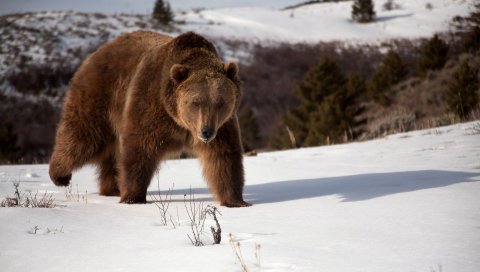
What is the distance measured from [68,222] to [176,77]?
2149 millimetres

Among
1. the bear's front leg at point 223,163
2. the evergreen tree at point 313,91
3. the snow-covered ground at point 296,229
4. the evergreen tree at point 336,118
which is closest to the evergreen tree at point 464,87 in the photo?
the evergreen tree at point 336,118

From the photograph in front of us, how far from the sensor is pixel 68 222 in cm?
392

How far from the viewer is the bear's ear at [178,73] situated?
545 cm

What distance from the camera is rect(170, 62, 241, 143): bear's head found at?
5145 millimetres

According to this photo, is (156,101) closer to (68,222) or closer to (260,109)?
Answer: (68,222)

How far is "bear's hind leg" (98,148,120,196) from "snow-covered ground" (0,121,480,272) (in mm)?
911

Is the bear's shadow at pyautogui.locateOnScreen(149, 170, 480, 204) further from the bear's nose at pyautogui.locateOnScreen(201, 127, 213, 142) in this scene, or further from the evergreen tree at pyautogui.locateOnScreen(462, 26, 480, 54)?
the evergreen tree at pyautogui.locateOnScreen(462, 26, 480, 54)

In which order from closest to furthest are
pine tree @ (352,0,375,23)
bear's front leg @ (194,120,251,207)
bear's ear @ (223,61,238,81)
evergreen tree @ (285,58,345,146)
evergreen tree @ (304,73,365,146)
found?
bear's front leg @ (194,120,251,207)
bear's ear @ (223,61,238,81)
evergreen tree @ (304,73,365,146)
evergreen tree @ (285,58,345,146)
pine tree @ (352,0,375,23)

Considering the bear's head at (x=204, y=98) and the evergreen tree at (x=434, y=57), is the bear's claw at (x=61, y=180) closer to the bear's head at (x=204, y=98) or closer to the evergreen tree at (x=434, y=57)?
the bear's head at (x=204, y=98)

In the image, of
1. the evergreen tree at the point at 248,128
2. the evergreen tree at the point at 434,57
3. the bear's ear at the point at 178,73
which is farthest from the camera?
the evergreen tree at the point at 248,128

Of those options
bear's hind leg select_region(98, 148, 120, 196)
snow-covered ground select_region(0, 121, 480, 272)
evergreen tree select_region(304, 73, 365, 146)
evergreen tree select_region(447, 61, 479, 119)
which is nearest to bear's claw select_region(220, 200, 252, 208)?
snow-covered ground select_region(0, 121, 480, 272)

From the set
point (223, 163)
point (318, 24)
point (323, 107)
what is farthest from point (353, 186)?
point (318, 24)

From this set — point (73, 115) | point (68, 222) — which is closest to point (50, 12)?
point (73, 115)

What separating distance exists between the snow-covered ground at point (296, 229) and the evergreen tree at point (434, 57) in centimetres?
2534
